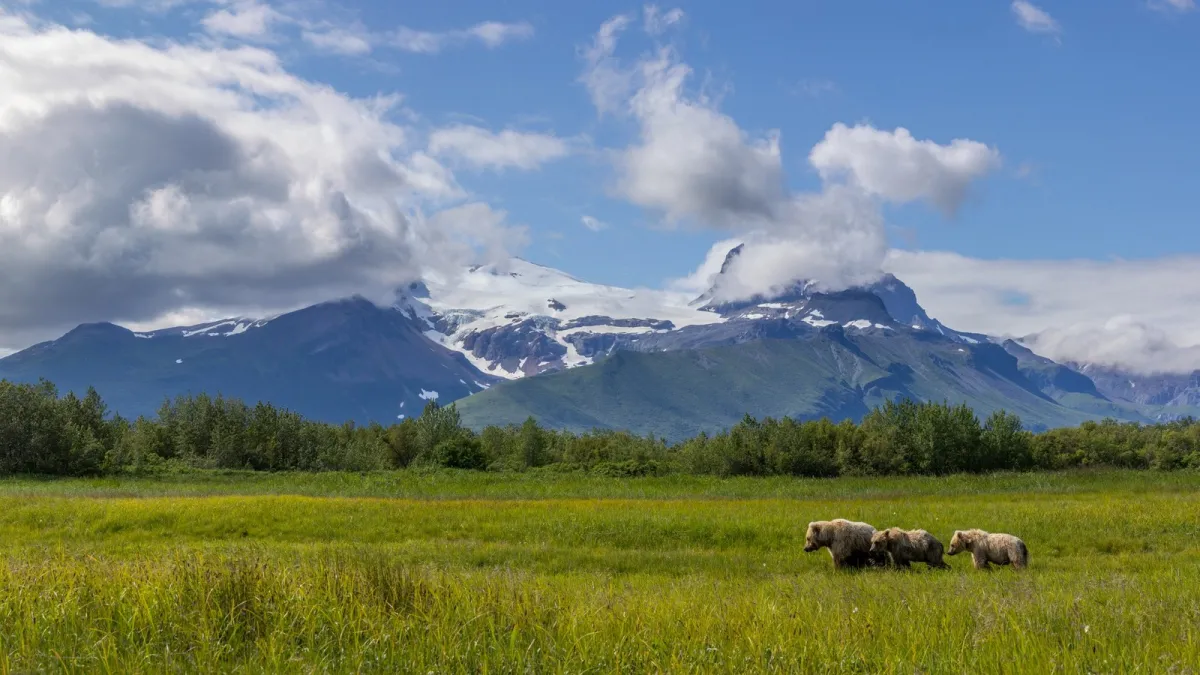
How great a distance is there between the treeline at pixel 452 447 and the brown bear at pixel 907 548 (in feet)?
160

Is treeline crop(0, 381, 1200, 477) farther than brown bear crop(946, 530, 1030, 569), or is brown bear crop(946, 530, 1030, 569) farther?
treeline crop(0, 381, 1200, 477)

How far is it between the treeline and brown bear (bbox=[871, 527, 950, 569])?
48896 millimetres

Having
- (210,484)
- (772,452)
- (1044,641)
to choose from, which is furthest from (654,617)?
(772,452)

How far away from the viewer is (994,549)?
24.1 metres

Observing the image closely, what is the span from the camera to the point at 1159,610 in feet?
36.6

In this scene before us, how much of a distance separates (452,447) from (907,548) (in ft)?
219

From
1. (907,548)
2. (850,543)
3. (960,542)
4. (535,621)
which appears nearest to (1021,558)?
(960,542)

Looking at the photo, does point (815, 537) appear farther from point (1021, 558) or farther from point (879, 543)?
point (1021, 558)

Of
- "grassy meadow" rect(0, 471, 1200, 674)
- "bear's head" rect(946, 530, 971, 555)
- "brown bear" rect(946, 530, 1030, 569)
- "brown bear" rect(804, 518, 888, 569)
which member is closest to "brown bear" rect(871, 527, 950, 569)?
"brown bear" rect(804, 518, 888, 569)

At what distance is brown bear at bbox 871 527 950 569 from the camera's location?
2409 centimetres

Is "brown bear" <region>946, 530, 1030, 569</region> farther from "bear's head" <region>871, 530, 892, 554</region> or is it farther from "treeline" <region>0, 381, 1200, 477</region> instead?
"treeline" <region>0, 381, 1200, 477</region>

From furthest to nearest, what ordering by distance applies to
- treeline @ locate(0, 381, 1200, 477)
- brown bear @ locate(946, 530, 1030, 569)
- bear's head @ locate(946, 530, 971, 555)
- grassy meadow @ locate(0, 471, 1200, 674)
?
treeline @ locate(0, 381, 1200, 477)
bear's head @ locate(946, 530, 971, 555)
brown bear @ locate(946, 530, 1030, 569)
grassy meadow @ locate(0, 471, 1200, 674)

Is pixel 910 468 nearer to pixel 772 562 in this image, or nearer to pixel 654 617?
pixel 772 562

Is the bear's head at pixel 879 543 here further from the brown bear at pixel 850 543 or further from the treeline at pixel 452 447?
the treeline at pixel 452 447
